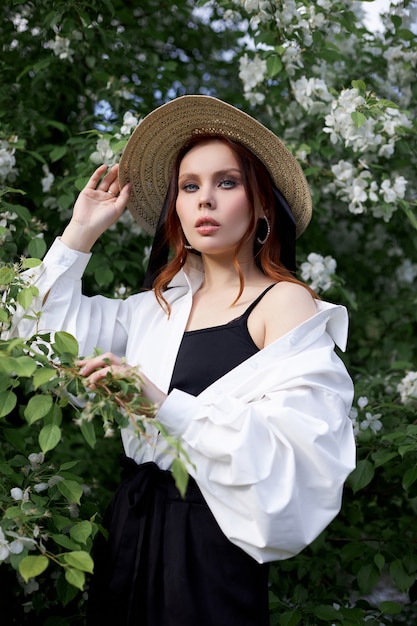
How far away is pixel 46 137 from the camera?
3215 millimetres

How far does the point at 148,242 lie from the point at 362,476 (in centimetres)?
115

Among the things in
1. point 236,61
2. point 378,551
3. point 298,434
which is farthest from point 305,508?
point 236,61

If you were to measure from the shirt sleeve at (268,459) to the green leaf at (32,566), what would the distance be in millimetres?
330

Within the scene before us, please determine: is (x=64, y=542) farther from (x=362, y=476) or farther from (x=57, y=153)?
(x=57, y=153)

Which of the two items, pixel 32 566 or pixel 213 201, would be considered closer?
pixel 32 566

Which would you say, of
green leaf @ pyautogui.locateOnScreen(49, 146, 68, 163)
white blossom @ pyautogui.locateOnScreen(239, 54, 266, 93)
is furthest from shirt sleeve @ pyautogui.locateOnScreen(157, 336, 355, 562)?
white blossom @ pyautogui.locateOnScreen(239, 54, 266, 93)

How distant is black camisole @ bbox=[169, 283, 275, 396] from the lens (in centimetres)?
188

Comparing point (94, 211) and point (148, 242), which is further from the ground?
point (94, 211)

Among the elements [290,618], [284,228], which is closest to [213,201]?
[284,228]

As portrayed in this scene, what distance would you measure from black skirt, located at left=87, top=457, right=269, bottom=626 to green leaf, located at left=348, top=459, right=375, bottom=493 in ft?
2.01

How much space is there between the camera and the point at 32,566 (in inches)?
60.7

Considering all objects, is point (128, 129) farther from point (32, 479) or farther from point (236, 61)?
point (236, 61)

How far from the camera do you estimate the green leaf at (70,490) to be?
1848 mm

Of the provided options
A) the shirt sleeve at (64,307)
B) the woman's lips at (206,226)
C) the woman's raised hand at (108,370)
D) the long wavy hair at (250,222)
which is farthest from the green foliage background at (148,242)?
the woman's lips at (206,226)
